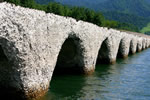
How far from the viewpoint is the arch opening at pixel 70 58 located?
1298cm

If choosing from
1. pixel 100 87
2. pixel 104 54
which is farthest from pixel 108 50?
pixel 100 87

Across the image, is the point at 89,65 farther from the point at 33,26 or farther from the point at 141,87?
the point at 33,26

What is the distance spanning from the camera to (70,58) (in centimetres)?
1367

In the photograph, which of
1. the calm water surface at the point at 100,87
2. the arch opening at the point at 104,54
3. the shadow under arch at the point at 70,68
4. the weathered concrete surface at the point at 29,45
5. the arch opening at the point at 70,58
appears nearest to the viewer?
the weathered concrete surface at the point at 29,45

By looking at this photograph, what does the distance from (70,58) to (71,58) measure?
0.26ft

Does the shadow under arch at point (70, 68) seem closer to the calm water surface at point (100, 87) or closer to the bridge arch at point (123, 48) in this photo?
the calm water surface at point (100, 87)

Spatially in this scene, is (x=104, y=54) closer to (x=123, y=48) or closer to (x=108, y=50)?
(x=108, y=50)

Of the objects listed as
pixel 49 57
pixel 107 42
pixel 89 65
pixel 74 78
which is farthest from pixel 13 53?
pixel 107 42

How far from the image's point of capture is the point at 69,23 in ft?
36.2

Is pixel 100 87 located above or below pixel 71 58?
below

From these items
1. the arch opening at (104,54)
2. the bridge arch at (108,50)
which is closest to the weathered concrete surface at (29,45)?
the bridge arch at (108,50)

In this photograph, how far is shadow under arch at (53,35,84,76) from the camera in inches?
508

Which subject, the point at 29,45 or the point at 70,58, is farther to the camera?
the point at 70,58

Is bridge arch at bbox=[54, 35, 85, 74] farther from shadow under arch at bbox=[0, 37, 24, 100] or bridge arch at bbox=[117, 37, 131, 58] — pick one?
bridge arch at bbox=[117, 37, 131, 58]
